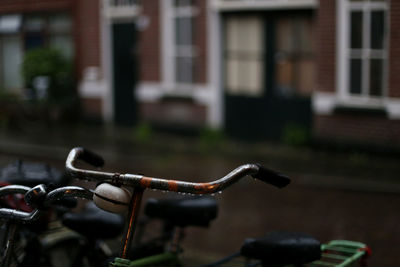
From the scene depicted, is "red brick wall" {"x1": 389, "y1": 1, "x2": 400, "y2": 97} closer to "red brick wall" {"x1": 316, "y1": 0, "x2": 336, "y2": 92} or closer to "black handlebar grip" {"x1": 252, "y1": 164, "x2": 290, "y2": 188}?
"red brick wall" {"x1": 316, "y1": 0, "x2": 336, "y2": 92}

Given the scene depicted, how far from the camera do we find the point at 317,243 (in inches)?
142

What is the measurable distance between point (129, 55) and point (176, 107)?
1.88 m

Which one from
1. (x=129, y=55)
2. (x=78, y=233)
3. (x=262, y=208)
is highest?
(x=129, y=55)

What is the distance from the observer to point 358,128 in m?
11.2

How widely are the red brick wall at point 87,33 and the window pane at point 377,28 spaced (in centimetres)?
659

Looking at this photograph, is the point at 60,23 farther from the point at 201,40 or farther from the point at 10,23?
the point at 201,40

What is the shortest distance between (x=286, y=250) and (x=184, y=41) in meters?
10.6

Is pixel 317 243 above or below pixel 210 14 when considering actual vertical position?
below

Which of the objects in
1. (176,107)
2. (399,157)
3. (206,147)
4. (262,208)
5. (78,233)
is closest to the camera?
(78,233)

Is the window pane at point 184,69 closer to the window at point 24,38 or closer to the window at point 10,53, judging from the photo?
the window at point 24,38

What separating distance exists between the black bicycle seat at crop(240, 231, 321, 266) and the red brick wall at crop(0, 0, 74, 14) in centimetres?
1349

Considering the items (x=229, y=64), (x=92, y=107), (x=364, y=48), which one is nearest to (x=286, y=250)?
(x=364, y=48)

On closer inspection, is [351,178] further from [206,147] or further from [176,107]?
[176,107]

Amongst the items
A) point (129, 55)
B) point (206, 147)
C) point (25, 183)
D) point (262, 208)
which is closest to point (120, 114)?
point (129, 55)
